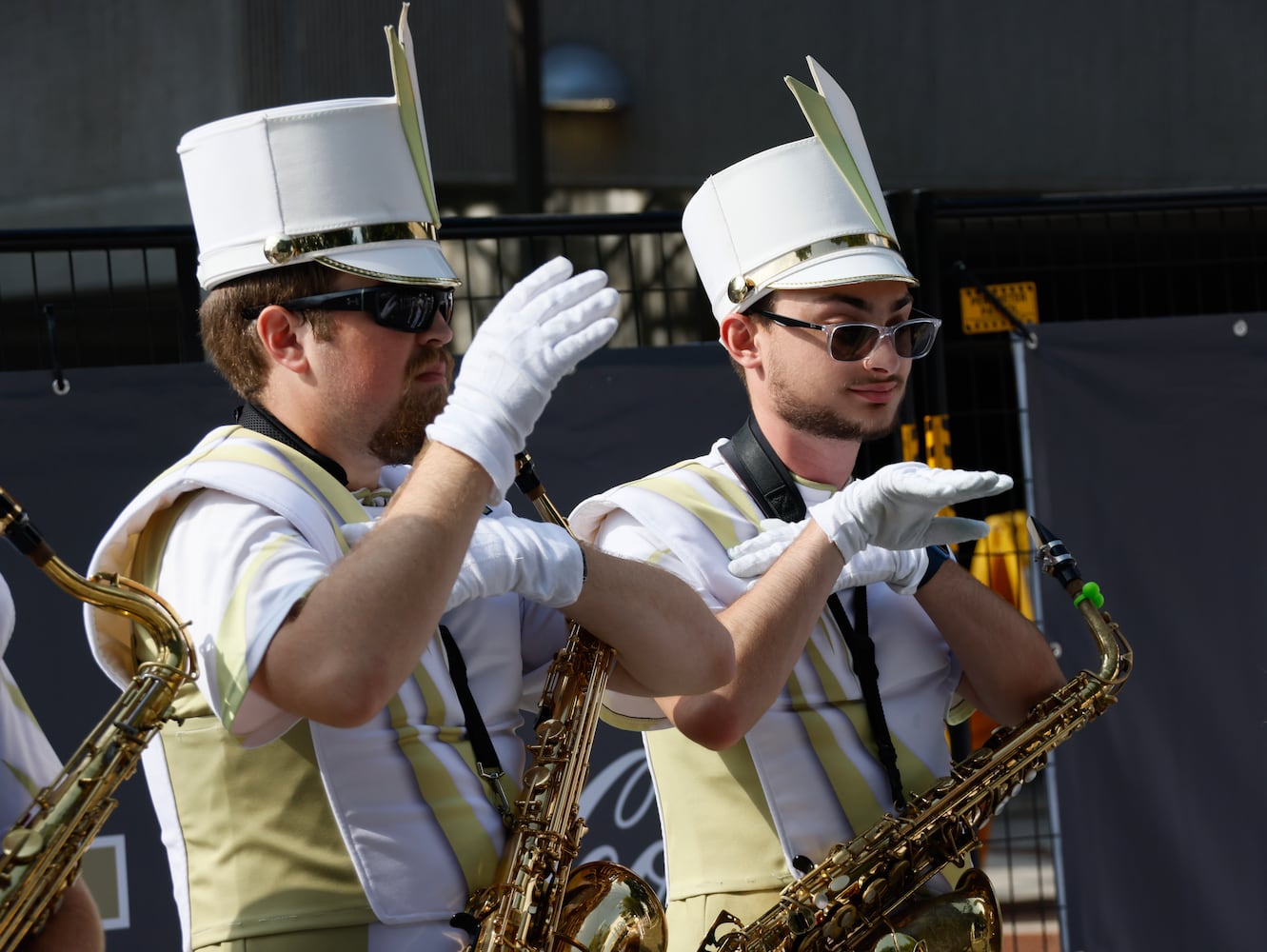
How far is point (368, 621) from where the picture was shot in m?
2.22

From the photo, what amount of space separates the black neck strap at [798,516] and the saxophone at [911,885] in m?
0.10

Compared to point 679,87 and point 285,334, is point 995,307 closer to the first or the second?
point 285,334

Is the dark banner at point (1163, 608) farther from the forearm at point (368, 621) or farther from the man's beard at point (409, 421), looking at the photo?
the forearm at point (368, 621)

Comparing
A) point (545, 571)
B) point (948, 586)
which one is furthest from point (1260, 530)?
point (545, 571)

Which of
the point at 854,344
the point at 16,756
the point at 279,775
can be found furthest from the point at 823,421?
the point at 16,756

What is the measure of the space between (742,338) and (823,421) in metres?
0.30

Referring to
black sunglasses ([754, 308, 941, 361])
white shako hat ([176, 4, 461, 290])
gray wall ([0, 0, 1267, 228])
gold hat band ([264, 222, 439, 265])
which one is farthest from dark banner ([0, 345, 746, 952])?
gray wall ([0, 0, 1267, 228])

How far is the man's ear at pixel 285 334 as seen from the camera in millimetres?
2742

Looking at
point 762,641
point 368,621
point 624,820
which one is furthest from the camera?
point 624,820

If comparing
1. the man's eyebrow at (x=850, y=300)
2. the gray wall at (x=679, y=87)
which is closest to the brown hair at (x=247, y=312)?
the man's eyebrow at (x=850, y=300)

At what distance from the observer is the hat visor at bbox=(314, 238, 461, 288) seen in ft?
8.91

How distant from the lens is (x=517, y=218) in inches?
203

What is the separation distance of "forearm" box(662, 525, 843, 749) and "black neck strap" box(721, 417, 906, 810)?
0.79ft

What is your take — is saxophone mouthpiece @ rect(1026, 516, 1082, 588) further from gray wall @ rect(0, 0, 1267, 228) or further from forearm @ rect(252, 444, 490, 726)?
gray wall @ rect(0, 0, 1267, 228)
